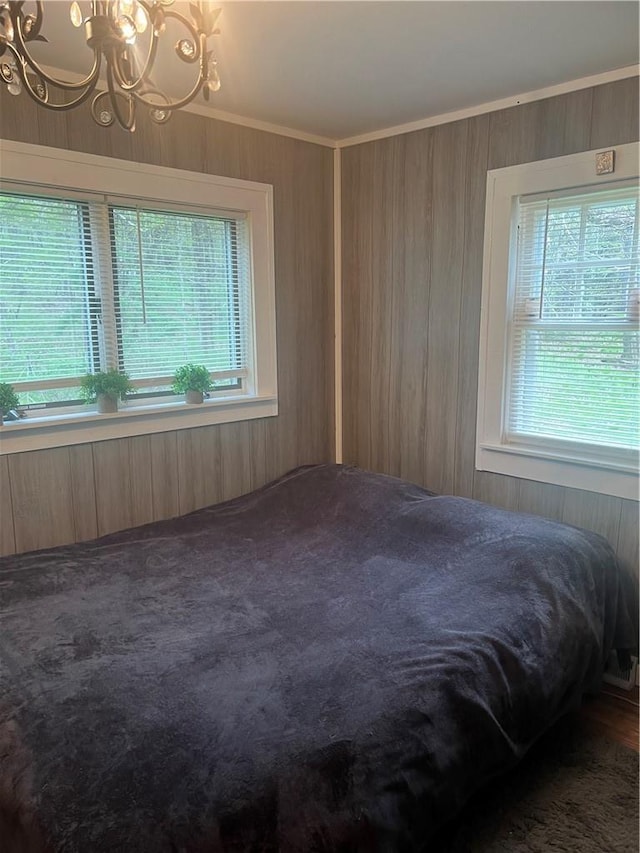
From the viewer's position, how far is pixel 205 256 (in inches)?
118

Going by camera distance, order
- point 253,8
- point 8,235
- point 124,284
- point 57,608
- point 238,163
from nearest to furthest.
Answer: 1. point 253,8
2. point 57,608
3. point 8,235
4. point 124,284
5. point 238,163

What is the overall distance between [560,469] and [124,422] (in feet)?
6.38

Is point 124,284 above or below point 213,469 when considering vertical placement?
above

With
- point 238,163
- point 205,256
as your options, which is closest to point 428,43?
point 238,163

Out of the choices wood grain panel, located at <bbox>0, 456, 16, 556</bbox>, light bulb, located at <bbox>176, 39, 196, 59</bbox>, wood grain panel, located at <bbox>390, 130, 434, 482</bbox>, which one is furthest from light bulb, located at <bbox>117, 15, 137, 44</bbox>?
wood grain panel, located at <bbox>390, 130, 434, 482</bbox>

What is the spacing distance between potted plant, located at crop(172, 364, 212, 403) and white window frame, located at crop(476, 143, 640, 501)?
1332 mm

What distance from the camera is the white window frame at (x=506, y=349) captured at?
2.51m

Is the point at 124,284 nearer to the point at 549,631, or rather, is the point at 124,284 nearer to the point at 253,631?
the point at 253,631

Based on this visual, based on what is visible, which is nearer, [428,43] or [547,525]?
[428,43]

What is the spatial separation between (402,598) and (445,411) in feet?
4.12

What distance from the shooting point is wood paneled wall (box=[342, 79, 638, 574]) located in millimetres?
2594

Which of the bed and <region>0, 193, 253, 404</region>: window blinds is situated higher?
<region>0, 193, 253, 404</region>: window blinds

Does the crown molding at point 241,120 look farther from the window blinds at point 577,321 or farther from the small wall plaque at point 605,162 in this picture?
the small wall plaque at point 605,162

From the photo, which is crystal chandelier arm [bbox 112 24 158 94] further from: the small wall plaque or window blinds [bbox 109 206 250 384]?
the small wall plaque
